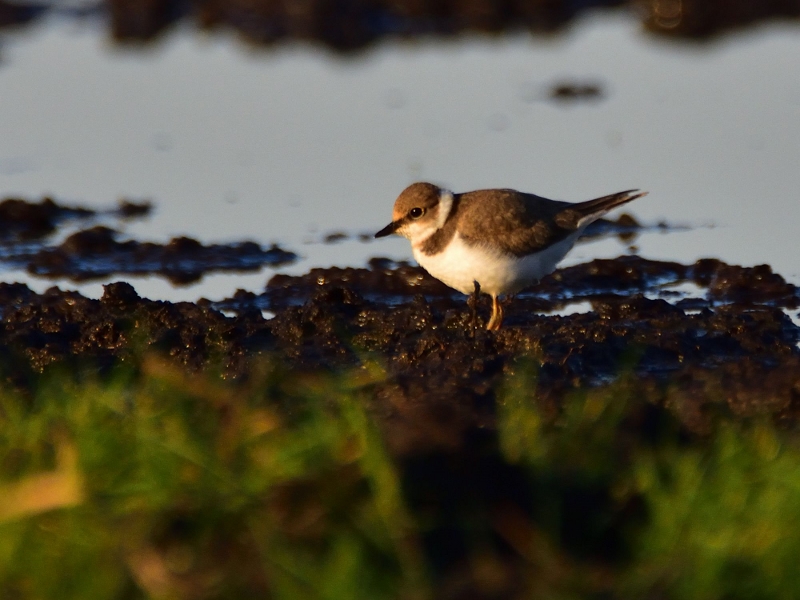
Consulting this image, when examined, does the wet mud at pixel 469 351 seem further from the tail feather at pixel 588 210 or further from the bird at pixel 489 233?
the tail feather at pixel 588 210

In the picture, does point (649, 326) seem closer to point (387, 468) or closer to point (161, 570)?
point (387, 468)

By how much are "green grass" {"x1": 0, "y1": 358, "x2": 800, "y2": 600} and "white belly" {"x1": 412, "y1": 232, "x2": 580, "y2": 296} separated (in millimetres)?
2372

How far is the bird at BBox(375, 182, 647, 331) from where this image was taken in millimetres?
7035

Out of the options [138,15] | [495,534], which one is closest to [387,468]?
[495,534]

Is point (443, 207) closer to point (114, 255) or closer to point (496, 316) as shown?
point (496, 316)

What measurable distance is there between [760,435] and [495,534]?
117 cm

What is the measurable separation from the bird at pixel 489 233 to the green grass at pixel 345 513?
2.40 metres

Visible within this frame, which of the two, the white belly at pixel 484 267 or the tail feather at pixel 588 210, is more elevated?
the tail feather at pixel 588 210

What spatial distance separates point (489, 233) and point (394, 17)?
10.9 m

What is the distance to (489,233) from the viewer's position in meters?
7.06

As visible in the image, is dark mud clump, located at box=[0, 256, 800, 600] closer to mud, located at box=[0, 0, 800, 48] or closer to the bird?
the bird

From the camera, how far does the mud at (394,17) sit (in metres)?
16.8

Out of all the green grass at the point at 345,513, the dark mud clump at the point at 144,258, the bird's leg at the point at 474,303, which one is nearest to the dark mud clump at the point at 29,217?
the dark mud clump at the point at 144,258

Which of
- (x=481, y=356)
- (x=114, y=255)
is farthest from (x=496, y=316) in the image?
(x=114, y=255)
